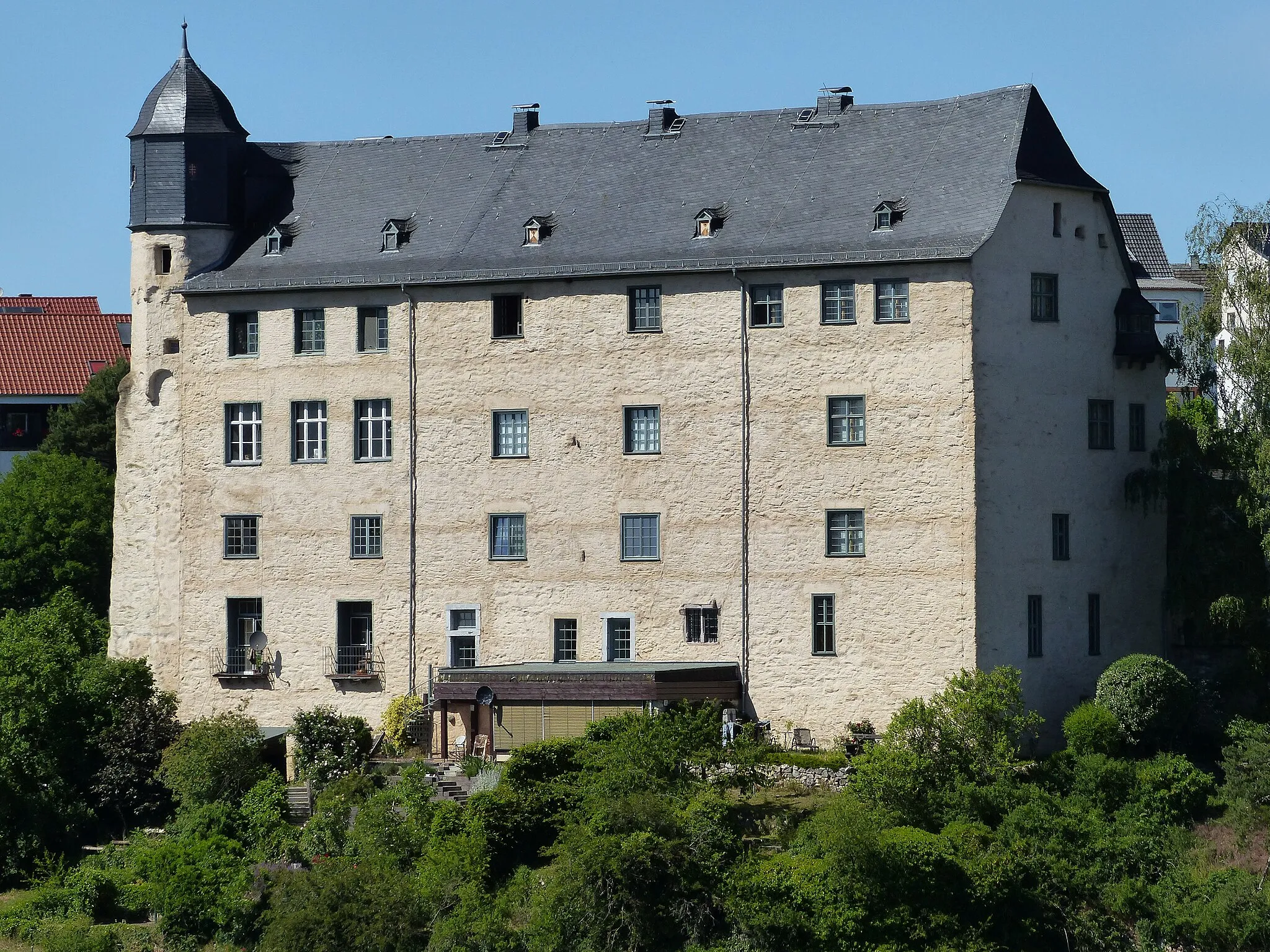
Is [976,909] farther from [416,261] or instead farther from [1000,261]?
[416,261]

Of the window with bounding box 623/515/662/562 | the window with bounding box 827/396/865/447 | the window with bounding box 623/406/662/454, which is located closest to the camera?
the window with bounding box 827/396/865/447

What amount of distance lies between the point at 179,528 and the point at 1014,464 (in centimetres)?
2066

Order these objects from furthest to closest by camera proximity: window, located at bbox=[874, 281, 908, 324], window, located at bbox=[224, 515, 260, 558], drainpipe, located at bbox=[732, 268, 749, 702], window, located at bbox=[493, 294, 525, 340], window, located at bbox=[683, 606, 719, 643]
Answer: window, located at bbox=[224, 515, 260, 558] < window, located at bbox=[493, 294, 525, 340] < window, located at bbox=[683, 606, 719, 643] < drainpipe, located at bbox=[732, 268, 749, 702] < window, located at bbox=[874, 281, 908, 324]

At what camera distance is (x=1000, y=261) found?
51.5 metres

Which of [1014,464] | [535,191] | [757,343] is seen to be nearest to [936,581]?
[1014,464]

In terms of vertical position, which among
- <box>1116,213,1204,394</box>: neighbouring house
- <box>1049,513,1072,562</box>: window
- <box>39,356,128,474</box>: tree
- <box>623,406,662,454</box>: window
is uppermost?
<box>1116,213,1204,394</box>: neighbouring house

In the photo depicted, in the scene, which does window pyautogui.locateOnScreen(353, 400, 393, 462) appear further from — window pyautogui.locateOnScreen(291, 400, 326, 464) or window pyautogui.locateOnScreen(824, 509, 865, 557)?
window pyautogui.locateOnScreen(824, 509, 865, 557)

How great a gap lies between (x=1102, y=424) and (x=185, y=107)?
24.2m

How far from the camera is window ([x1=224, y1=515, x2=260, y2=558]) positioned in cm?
5578

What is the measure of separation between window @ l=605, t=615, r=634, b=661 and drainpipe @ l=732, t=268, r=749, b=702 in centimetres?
277

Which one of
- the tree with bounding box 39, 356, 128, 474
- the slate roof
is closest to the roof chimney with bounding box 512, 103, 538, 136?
the slate roof

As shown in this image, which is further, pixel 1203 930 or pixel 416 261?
pixel 416 261

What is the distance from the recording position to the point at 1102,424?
176 ft

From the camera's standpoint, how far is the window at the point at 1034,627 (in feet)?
168
